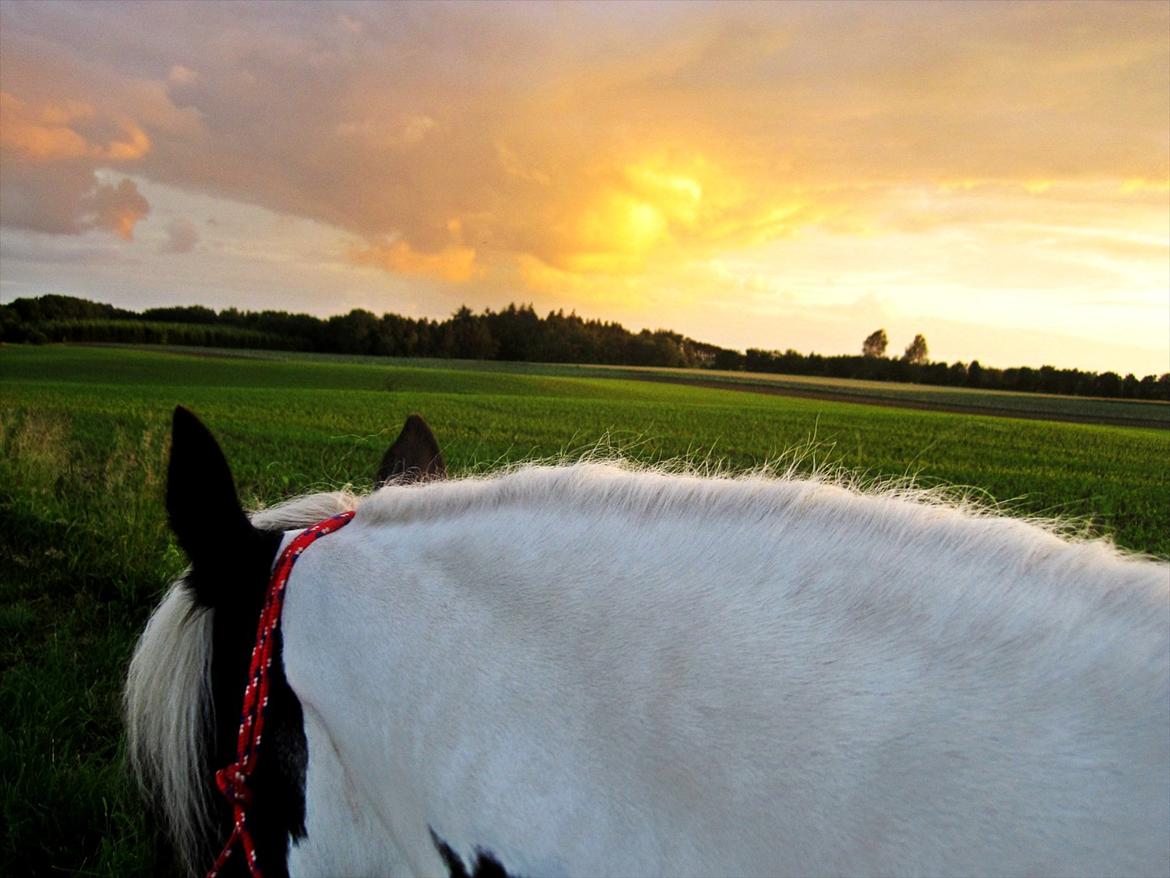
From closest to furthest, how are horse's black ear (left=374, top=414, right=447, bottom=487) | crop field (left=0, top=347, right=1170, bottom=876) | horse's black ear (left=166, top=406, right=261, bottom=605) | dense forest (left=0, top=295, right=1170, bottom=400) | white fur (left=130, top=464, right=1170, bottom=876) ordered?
white fur (left=130, top=464, right=1170, bottom=876)
horse's black ear (left=166, top=406, right=261, bottom=605)
horse's black ear (left=374, top=414, right=447, bottom=487)
crop field (left=0, top=347, right=1170, bottom=876)
dense forest (left=0, top=295, right=1170, bottom=400)

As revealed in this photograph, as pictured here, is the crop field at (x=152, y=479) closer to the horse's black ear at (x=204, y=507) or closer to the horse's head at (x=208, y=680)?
the horse's head at (x=208, y=680)

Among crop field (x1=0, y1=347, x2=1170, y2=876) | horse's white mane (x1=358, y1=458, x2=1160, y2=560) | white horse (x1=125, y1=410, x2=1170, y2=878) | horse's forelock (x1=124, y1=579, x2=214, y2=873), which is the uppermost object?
horse's white mane (x1=358, y1=458, x2=1160, y2=560)

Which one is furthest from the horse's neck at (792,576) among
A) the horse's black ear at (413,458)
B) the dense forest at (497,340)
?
the dense forest at (497,340)

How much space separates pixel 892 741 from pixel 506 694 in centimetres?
54

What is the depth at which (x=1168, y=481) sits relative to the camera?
1523cm

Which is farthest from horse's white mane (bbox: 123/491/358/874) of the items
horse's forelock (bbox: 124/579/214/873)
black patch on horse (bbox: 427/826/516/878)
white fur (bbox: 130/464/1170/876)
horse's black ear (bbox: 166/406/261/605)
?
black patch on horse (bbox: 427/826/516/878)

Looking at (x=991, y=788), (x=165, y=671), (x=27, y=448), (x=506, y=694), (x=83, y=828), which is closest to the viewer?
(x=991, y=788)

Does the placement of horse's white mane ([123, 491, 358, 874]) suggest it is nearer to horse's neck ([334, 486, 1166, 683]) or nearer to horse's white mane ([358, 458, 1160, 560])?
horse's white mane ([358, 458, 1160, 560])

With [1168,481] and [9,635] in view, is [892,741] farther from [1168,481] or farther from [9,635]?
[1168,481]

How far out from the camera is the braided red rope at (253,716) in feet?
4.24

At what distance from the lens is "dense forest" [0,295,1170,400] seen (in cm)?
7000

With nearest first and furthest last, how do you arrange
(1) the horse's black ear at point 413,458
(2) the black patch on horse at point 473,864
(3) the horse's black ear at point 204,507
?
(2) the black patch on horse at point 473,864, (3) the horse's black ear at point 204,507, (1) the horse's black ear at point 413,458

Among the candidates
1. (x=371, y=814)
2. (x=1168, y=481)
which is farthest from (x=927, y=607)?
(x=1168, y=481)

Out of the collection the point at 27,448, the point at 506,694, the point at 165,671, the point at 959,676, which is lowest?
the point at 27,448
